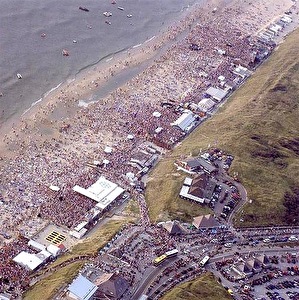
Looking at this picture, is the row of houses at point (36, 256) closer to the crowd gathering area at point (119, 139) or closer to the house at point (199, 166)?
the crowd gathering area at point (119, 139)

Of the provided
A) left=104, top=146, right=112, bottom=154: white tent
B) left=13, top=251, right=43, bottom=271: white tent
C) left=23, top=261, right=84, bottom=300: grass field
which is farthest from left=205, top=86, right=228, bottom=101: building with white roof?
left=13, top=251, right=43, bottom=271: white tent

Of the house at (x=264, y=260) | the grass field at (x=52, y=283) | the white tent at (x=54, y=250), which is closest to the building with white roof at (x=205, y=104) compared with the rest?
the house at (x=264, y=260)

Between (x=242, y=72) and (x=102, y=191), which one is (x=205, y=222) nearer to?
(x=102, y=191)

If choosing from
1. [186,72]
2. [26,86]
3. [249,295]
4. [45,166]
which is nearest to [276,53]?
[186,72]

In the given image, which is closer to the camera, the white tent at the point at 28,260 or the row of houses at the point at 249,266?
the row of houses at the point at 249,266

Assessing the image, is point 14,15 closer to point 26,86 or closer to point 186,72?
point 26,86

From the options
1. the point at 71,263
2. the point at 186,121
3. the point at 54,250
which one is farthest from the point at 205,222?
the point at 186,121
